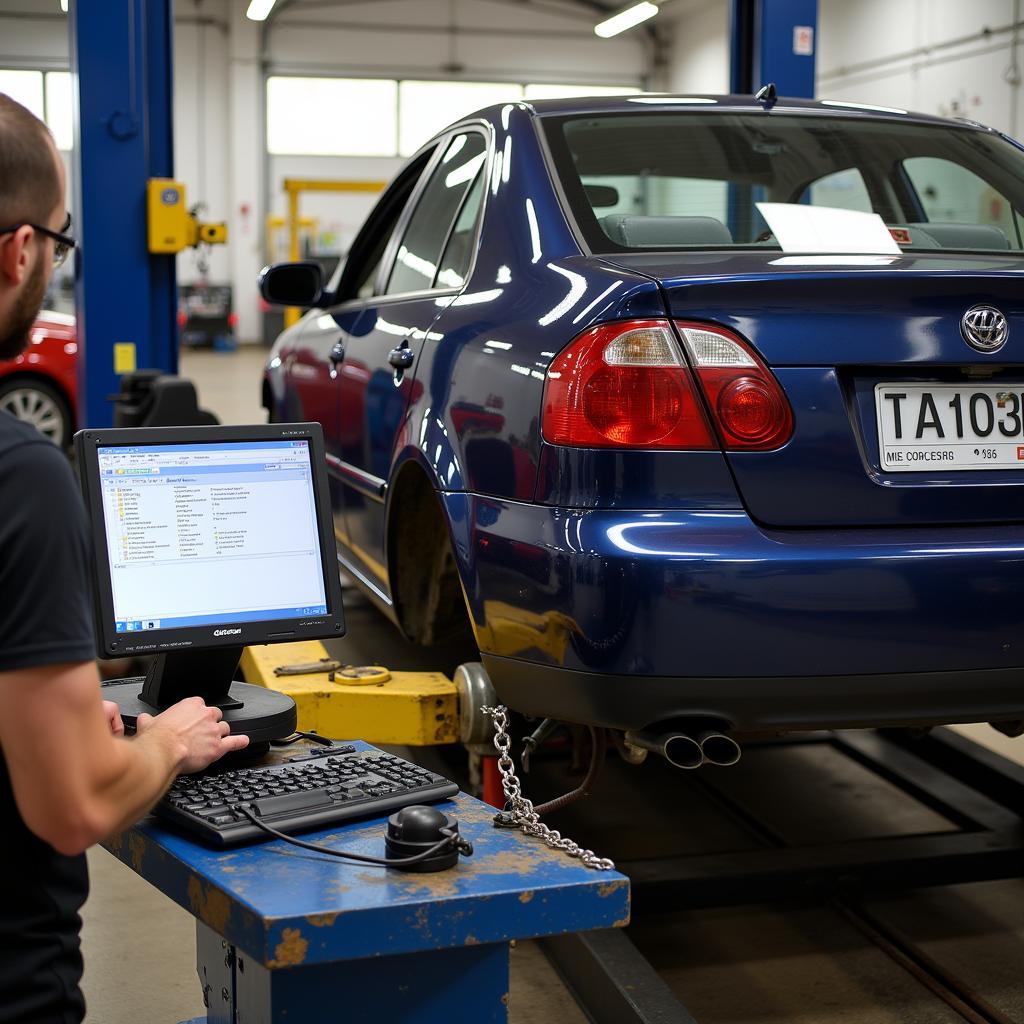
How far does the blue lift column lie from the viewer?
5.38m

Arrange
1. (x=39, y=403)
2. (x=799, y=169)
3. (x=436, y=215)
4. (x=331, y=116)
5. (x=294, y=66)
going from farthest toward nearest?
(x=331, y=116) → (x=294, y=66) → (x=39, y=403) → (x=436, y=215) → (x=799, y=169)

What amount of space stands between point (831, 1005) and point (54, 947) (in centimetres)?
160

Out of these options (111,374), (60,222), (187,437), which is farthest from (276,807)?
(111,374)

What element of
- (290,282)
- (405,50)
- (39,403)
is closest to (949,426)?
(290,282)

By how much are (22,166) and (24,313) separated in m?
0.13

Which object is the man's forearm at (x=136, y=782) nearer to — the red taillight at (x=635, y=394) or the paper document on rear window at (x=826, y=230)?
the red taillight at (x=635, y=394)

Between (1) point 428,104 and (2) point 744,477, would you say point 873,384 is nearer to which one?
(2) point 744,477

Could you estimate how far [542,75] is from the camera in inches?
933

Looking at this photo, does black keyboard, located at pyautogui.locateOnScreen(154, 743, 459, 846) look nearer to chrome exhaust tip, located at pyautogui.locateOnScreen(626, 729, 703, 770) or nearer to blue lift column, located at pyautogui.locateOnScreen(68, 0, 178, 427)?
chrome exhaust tip, located at pyautogui.locateOnScreen(626, 729, 703, 770)

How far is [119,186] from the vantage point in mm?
5539

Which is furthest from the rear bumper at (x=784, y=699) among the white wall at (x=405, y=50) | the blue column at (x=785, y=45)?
the white wall at (x=405, y=50)

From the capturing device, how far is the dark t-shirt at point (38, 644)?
47.4 inches

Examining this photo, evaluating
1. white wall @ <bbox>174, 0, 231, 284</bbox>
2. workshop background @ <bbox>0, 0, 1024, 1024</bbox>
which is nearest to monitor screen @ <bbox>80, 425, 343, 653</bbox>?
workshop background @ <bbox>0, 0, 1024, 1024</bbox>

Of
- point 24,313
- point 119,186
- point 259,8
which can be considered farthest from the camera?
point 259,8
